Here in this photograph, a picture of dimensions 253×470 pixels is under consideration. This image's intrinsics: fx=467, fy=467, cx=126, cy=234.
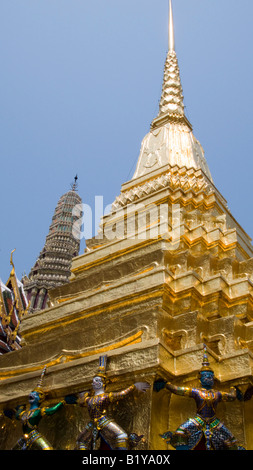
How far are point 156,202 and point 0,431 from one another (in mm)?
7318

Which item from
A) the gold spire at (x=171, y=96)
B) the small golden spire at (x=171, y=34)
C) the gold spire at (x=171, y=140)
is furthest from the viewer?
the small golden spire at (x=171, y=34)

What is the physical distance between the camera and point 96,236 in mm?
13680

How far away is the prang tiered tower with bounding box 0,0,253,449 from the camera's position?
7449 mm

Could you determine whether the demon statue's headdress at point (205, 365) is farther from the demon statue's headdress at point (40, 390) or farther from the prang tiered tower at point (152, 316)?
the demon statue's headdress at point (40, 390)

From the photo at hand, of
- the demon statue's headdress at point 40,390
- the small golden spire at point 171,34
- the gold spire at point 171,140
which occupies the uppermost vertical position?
the small golden spire at point 171,34

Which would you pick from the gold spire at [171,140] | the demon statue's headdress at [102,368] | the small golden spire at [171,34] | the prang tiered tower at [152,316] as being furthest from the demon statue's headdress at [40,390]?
the small golden spire at [171,34]

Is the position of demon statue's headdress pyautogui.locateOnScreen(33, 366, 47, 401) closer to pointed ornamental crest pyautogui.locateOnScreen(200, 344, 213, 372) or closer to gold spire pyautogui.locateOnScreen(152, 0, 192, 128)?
pointed ornamental crest pyautogui.locateOnScreen(200, 344, 213, 372)

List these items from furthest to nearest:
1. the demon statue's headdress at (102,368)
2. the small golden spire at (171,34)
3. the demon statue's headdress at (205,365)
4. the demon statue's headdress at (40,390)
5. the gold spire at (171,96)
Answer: the small golden spire at (171,34) → the gold spire at (171,96) → the demon statue's headdress at (40,390) → the demon statue's headdress at (102,368) → the demon statue's headdress at (205,365)

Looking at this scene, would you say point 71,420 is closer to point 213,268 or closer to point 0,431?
point 0,431

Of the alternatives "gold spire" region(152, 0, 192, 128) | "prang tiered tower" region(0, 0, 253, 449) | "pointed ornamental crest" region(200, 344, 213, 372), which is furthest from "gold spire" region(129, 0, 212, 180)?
"pointed ornamental crest" region(200, 344, 213, 372)

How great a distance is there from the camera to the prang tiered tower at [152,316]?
24.4 ft

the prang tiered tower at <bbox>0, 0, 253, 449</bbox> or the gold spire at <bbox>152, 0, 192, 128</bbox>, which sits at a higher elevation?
the gold spire at <bbox>152, 0, 192, 128</bbox>
